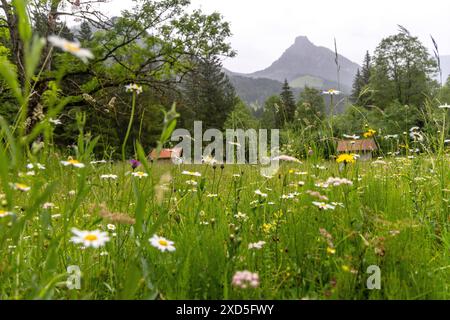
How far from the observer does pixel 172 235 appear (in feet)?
5.48

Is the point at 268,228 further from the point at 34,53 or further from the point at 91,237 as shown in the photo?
the point at 34,53

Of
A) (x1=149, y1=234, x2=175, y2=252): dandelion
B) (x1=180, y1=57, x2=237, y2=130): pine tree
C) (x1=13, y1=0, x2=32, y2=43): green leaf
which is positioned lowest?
(x1=149, y1=234, x2=175, y2=252): dandelion

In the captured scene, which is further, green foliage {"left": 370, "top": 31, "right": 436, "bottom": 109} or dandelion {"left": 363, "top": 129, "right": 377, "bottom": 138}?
green foliage {"left": 370, "top": 31, "right": 436, "bottom": 109}

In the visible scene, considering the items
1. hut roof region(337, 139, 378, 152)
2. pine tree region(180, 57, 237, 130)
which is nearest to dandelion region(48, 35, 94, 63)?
hut roof region(337, 139, 378, 152)

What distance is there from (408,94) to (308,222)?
123 ft

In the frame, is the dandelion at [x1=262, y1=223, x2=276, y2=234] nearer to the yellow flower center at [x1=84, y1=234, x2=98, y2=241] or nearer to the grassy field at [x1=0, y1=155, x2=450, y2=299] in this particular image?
the grassy field at [x1=0, y1=155, x2=450, y2=299]

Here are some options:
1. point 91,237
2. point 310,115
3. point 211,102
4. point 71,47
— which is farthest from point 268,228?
point 211,102

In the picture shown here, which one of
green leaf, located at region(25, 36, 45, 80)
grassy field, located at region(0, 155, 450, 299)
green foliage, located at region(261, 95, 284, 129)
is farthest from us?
green foliage, located at region(261, 95, 284, 129)

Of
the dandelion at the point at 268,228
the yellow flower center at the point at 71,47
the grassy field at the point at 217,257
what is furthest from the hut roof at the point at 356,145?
the yellow flower center at the point at 71,47

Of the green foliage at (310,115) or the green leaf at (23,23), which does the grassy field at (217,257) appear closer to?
the green leaf at (23,23)

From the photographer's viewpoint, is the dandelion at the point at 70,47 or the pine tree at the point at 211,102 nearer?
the dandelion at the point at 70,47

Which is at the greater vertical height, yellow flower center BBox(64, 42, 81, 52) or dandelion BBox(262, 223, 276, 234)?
Result: yellow flower center BBox(64, 42, 81, 52)
